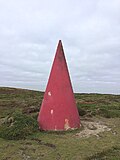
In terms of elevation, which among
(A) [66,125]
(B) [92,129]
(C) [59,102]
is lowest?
(B) [92,129]

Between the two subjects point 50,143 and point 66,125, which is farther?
point 66,125

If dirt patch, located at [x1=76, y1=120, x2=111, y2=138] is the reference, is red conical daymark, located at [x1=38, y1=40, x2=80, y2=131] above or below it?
above

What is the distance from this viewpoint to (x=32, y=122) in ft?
34.9

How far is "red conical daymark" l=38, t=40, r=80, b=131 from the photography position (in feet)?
34.7

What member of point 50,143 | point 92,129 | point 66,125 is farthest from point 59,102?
point 50,143

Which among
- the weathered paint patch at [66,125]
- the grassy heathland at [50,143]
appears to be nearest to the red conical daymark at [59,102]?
the weathered paint patch at [66,125]

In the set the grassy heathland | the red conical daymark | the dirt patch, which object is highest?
the red conical daymark

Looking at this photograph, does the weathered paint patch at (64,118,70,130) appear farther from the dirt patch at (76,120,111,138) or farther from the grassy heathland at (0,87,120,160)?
the dirt patch at (76,120,111,138)

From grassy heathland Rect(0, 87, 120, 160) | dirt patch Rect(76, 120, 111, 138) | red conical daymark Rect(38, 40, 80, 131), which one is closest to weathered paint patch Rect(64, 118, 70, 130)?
red conical daymark Rect(38, 40, 80, 131)

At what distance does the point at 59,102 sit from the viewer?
35.2 ft

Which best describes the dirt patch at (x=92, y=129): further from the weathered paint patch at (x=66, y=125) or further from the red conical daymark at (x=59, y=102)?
the weathered paint patch at (x=66, y=125)

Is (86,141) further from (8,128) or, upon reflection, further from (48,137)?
(8,128)

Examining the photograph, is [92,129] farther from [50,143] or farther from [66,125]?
[50,143]

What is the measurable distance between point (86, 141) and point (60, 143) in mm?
906
